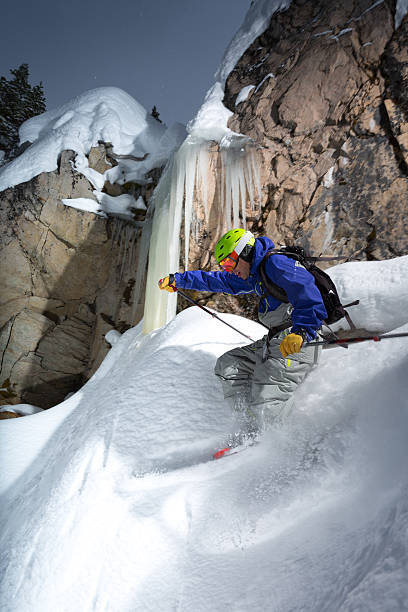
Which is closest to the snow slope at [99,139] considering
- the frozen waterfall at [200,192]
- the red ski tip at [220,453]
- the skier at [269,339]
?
the frozen waterfall at [200,192]

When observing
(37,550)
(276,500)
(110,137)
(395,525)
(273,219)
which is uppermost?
(110,137)

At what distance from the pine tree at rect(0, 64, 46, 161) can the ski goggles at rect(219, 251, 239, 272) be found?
1664 centimetres

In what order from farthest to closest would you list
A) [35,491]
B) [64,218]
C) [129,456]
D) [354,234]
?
[64,218] → [354,234] → [35,491] → [129,456]

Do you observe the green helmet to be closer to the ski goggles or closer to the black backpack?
the ski goggles

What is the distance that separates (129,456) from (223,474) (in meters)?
0.82

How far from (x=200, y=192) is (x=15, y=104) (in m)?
16.1

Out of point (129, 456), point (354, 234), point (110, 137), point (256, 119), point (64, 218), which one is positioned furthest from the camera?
point (110, 137)

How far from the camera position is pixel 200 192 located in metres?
5.87

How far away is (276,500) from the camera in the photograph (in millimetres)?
1604

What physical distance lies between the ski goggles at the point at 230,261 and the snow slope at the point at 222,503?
3.70ft

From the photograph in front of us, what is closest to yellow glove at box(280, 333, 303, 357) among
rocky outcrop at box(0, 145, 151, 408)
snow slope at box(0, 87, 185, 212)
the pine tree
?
rocky outcrop at box(0, 145, 151, 408)

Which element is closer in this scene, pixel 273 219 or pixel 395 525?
pixel 395 525

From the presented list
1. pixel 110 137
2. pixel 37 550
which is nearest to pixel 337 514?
pixel 37 550

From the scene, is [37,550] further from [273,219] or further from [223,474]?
[273,219]
